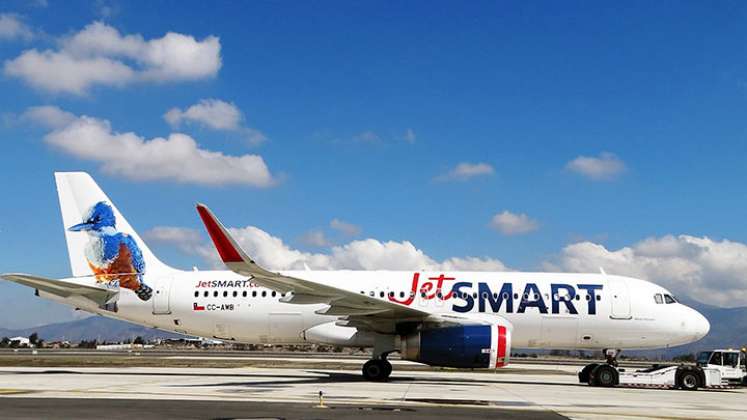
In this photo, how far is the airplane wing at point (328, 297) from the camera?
715 inches

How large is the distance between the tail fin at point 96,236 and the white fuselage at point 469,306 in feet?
2.99

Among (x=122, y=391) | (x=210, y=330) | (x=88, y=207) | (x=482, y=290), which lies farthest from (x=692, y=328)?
(x=88, y=207)

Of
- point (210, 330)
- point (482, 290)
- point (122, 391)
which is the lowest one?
point (122, 391)

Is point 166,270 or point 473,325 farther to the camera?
point 166,270

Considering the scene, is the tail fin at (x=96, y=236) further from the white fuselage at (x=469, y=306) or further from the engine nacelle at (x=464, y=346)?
the engine nacelle at (x=464, y=346)

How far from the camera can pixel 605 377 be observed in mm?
22734

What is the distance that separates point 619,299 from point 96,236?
18.1 meters

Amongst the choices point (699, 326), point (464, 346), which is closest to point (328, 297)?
point (464, 346)

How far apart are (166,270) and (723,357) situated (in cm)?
2079

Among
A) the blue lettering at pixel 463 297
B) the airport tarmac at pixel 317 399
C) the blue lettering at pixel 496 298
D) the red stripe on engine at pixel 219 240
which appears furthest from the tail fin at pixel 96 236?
the blue lettering at pixel 496 298

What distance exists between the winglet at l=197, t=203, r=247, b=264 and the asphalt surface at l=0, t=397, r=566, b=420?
4210 mm

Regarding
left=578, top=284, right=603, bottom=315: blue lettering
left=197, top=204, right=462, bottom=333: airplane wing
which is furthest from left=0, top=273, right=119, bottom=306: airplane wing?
left=578, top=284, right=603, bottom=315: blue lettering

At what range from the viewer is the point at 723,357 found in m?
27.0

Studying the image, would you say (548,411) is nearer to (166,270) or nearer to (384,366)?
(384,366)
